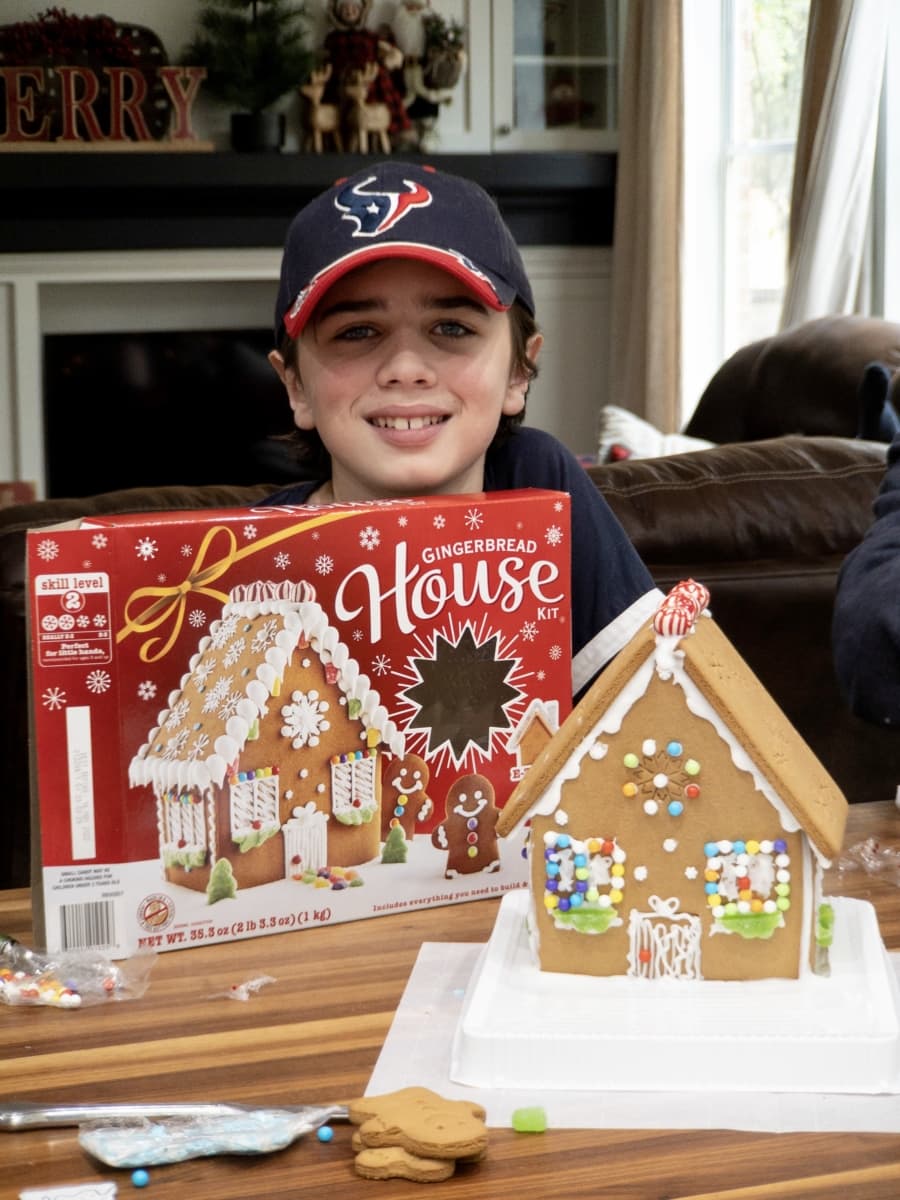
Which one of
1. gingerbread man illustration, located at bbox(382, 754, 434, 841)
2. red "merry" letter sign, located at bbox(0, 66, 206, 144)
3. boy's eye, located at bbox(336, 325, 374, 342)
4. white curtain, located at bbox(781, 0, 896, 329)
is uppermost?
red "merry" letter sign, located at bbox(0, 66, 206, 144)

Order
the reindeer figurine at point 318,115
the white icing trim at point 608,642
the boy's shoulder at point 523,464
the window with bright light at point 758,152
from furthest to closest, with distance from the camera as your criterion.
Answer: the reindeer figurine at point 318,115
the window with bright light at point 758,152
the boy's shoulder at point 523,464
the white icing trim at point 608,642

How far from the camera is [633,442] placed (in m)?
3.07

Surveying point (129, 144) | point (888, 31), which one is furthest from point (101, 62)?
point (888, 31)

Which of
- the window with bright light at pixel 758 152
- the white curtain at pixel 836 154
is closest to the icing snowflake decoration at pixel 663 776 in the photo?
the white curtain at pixel 836 154

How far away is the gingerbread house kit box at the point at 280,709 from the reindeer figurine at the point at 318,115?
16.3ft

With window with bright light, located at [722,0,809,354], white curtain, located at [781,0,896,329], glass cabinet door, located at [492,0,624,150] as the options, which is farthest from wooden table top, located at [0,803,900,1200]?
glass cabinet door, located at [492,0,624,150]

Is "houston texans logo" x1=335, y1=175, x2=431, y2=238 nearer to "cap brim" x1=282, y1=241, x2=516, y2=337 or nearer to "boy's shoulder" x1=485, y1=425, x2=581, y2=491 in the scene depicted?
"cap brim" x1=282, y1=241, x2=516, y2=337

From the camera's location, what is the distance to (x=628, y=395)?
556cm

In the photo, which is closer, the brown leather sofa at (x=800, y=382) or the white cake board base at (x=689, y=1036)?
the white cake board base at (x=689, y=1036)

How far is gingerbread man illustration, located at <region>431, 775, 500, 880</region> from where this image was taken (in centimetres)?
89

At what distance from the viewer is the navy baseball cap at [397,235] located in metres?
1.01

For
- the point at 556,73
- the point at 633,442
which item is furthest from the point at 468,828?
the point at 556,73

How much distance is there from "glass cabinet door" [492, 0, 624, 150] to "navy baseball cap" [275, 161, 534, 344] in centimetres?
515

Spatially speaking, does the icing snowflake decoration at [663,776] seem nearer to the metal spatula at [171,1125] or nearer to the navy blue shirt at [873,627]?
the metal spatula at [171,1125]
